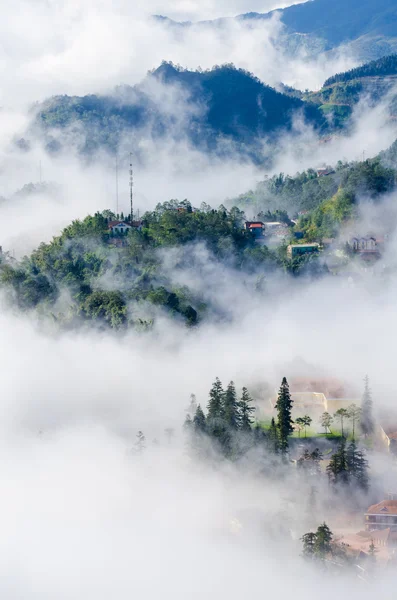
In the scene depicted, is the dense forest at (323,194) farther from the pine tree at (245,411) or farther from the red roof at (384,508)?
the red roof at (384,508)

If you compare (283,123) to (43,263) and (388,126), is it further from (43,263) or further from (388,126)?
(43,263)

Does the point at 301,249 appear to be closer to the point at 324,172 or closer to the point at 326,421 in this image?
the point at 324,172

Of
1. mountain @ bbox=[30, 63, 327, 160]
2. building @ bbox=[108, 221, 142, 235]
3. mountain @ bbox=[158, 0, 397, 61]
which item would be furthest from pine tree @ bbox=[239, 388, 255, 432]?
mountain @ bbox=[158, 0, 397, 61]

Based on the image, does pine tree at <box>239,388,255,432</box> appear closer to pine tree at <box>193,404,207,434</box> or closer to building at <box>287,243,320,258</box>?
pine tree at <box>193,404,207,434</box>

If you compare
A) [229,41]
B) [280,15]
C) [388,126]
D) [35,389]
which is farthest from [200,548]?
[280,15]

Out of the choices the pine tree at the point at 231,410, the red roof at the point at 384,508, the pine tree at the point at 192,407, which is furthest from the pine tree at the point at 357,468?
the pine tree at the point at 192,407

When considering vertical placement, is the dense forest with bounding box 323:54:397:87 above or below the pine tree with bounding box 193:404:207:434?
above

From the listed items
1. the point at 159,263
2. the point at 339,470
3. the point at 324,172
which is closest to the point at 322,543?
the point at 339,470
